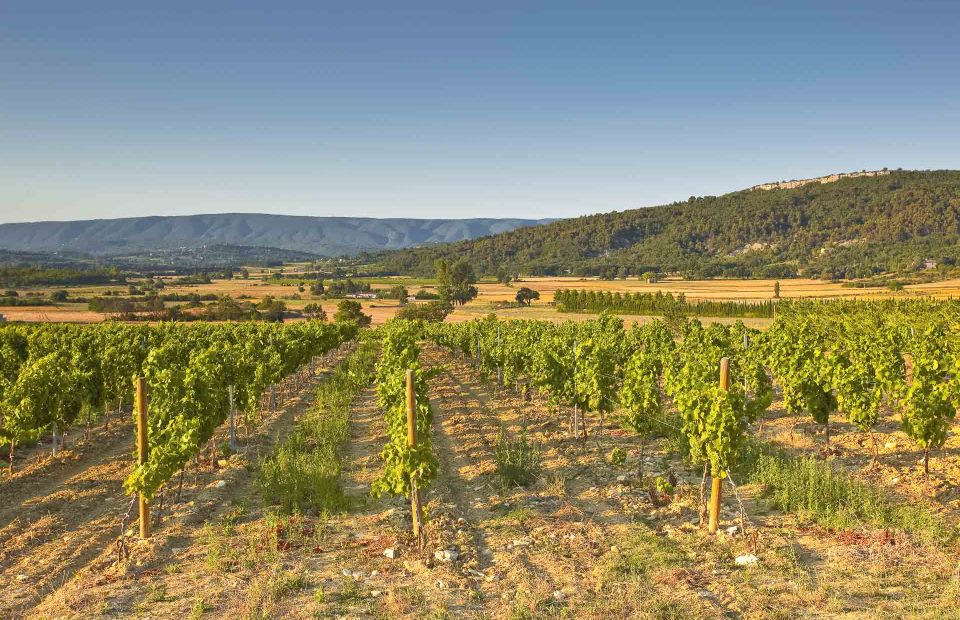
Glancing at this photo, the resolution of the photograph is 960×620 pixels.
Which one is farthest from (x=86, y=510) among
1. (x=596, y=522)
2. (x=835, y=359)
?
(x=835, y=359)

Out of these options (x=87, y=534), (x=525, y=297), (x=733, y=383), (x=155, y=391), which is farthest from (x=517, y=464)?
(x=525, y=297)

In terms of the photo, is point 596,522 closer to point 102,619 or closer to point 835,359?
point 102,619

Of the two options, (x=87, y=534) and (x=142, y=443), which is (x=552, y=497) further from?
(x=87, y=534)

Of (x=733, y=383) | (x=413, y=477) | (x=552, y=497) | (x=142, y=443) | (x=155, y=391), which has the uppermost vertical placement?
(x=733, y=383)

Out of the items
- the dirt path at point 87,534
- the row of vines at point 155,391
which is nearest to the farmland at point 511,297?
the row of vines at point 155,391

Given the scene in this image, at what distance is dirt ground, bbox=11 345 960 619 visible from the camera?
8.98 metres

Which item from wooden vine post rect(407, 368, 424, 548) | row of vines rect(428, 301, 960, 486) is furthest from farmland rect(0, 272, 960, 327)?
wooden vine post rect(407, 368, 424, 548)

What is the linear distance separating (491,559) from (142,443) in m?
7.84

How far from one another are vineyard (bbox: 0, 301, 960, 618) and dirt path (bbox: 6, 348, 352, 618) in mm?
106

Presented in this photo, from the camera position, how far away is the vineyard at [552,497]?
938 cm

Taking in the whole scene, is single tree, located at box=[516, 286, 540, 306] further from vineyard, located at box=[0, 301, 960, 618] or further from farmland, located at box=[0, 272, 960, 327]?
vineyard, located at box=[0, 301, 960, 618]

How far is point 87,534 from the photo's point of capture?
39.4 feet

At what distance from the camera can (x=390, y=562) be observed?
10688 millimetres

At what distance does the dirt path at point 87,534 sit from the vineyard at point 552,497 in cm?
11
